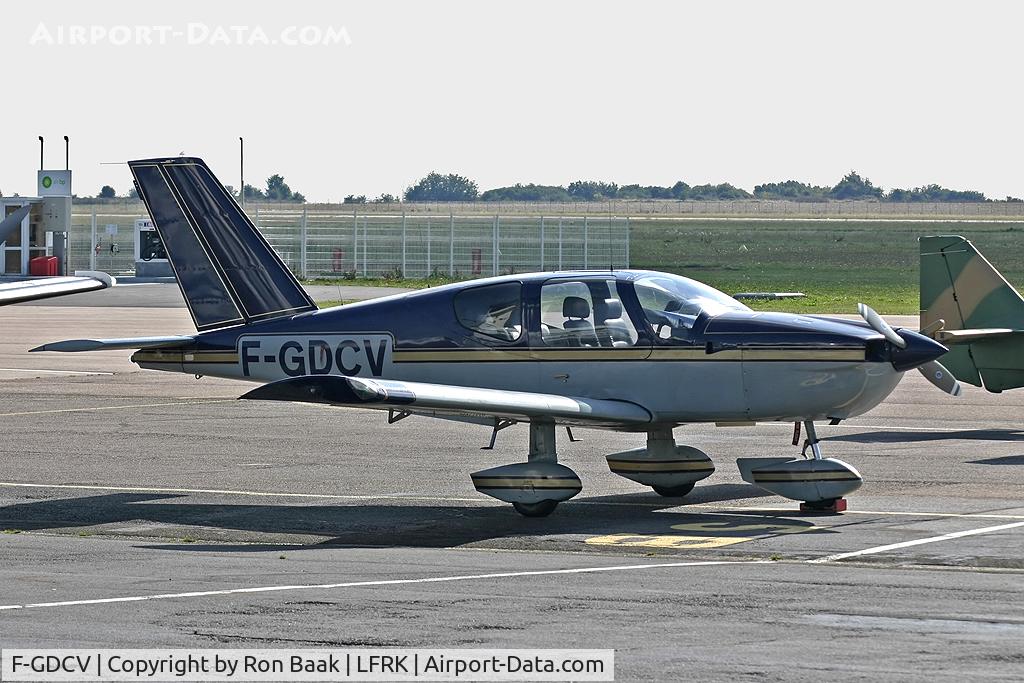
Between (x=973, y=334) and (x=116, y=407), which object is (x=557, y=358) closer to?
(x=973, y=334)

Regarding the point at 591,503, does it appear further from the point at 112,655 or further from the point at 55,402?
the point at 55,402

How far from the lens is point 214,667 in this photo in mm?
8469

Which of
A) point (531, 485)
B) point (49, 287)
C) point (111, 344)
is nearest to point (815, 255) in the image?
point (111, 344)

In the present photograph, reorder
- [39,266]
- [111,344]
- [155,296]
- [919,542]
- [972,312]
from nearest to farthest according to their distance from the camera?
[919,542] < [111,344] < [972,312] < [155,296] < [39,266]

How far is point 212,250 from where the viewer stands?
680 inches

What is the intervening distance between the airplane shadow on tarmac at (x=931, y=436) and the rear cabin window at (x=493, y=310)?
263 inches

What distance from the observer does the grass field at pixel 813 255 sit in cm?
6162

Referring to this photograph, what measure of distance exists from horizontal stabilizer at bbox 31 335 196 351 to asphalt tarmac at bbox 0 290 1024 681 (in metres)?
1.53

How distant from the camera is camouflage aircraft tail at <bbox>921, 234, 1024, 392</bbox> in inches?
838

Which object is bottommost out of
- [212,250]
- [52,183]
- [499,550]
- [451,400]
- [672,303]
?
[499,550]

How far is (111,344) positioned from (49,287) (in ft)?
10.6

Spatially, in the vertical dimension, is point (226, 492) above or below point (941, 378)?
below

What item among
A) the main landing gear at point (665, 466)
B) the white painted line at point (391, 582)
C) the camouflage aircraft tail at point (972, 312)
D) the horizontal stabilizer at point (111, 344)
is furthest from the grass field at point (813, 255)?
the white painted line at point (391, 582)

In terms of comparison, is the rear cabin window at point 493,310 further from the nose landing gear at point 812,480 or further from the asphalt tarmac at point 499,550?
the nose landing gear at point 812,480
